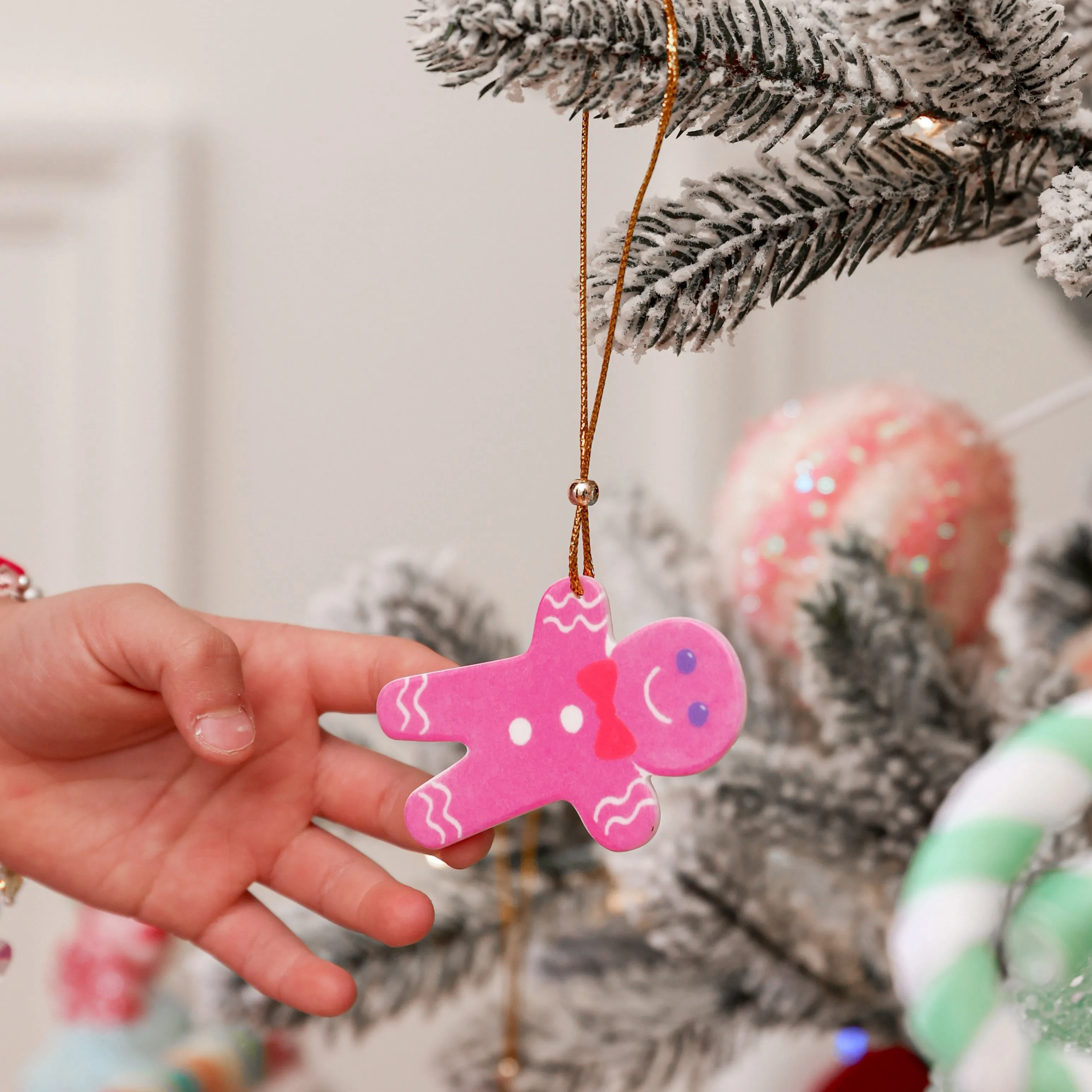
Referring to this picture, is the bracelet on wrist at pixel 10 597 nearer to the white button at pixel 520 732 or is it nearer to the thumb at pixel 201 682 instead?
the thumb at pixel 201 682

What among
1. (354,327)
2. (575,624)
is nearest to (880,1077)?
(575,624)

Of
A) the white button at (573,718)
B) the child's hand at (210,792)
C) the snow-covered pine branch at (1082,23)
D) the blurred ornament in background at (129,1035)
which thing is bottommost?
the blurred ornament in background at (129,1035)

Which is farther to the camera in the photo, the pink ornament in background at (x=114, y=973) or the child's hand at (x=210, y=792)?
the pink ornament in background at (x=114, y=973)

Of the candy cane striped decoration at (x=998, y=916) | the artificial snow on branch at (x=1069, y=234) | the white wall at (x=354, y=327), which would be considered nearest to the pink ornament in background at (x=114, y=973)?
the white wall at (x=354, y=327)

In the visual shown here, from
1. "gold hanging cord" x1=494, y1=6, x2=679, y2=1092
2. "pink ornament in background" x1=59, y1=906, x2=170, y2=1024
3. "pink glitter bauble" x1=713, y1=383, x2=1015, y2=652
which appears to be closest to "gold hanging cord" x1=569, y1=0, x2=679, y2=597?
→ "gold hanging cord" x1=494, y1=6, x2=679, y2=1092

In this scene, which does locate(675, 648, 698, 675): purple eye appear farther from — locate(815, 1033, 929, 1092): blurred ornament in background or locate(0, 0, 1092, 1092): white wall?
locate(0, 0, 1092, 1092): white wall

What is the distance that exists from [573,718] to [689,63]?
257mm

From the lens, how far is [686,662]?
426mm

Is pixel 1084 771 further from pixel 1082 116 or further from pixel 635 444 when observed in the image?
pixel 635 444

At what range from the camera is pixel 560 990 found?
0.77 metres

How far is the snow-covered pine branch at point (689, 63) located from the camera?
31 centimetres

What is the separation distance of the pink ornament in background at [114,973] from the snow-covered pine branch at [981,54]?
90cm

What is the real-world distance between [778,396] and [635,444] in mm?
187

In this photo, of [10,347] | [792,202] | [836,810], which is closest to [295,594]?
[10,347]
